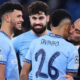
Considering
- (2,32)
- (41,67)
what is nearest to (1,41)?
(2,32)

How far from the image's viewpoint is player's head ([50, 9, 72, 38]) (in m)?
4.60

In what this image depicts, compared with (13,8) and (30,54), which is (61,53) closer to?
(30,54)

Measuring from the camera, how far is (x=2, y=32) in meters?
4.68

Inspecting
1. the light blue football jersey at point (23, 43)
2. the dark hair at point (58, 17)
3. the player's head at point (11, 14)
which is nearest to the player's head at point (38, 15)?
the light blue football jersey at point (23, 43)

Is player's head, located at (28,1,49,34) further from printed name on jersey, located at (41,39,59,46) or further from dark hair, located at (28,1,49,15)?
printed name on jersey, located at (41,39,59,46)

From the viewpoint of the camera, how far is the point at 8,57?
4539mm

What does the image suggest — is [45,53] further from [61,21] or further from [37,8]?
[37,8]

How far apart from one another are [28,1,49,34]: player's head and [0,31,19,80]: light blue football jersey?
3.06 ft

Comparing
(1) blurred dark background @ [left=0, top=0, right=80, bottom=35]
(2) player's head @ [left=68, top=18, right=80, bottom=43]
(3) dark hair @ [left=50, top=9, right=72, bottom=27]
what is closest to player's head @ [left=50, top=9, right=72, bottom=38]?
(3) dark hair @ [left=50, top=9, right=72, bottom=27]

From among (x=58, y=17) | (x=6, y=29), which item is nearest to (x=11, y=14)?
(x=6, y=29)

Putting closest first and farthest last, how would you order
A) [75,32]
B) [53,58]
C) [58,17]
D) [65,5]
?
[53,58], [58,17], [75,32], [65,5]

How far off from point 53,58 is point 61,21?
40cm

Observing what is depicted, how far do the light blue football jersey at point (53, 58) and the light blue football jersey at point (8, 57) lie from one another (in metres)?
0.23

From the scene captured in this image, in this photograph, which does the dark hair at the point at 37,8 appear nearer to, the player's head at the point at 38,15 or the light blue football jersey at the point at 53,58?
the player's head at the point at 38,15
